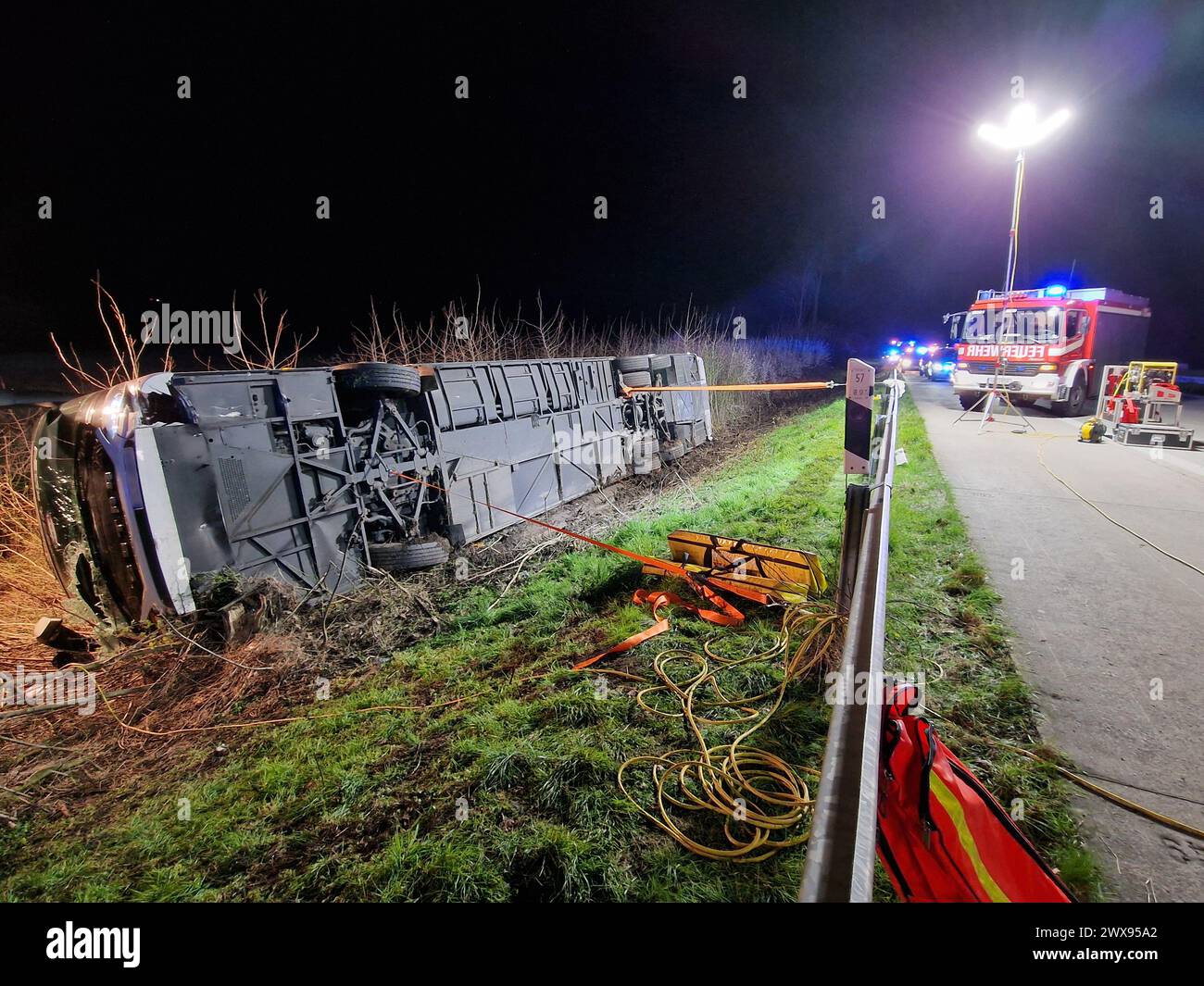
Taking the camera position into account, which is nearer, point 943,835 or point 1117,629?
point 943,835

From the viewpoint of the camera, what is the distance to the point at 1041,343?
13922 mm

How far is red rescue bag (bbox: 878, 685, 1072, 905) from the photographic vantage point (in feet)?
5.81

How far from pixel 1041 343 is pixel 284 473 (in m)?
16.9

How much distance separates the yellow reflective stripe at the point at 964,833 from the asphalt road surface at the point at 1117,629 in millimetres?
574

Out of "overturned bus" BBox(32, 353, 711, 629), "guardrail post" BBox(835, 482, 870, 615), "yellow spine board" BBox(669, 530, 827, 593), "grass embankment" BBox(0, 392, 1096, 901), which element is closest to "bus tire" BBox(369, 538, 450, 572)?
"overturned bus" BBox(32, 353, 711, 629)

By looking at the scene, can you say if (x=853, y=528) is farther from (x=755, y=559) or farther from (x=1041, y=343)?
(x=1041, y=343)

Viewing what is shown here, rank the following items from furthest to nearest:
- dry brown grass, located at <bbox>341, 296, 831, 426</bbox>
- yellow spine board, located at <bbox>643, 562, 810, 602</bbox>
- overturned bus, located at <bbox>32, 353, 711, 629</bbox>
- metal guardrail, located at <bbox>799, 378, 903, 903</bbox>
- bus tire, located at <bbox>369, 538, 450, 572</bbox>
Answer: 1. dry brown grass, located at <bbox>341, 296, 831, 426</bbox>
2. bus tire, located at <bbox>369, 538, 450, 572</bbox>
3. overturned bus, located at <bbox>32, 353, 711, 629</bbox>
4. yellow spine board, located at <bbox>643, 562, 810, 602</bbox>
5. metal guardrail, located at <bbox>799, 378, 903, 903</bbox>

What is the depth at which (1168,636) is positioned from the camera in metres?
3.48

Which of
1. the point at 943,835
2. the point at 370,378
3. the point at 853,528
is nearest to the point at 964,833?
the point at 943,835

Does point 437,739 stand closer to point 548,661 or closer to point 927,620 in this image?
point 548,661

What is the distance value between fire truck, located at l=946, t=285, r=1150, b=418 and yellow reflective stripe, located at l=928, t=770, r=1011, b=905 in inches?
609

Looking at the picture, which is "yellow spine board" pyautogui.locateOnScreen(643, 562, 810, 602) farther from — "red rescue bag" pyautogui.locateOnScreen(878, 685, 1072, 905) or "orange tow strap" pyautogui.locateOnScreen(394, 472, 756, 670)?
"red rescue bag" pyautogui.locateOnScreen(878, 685, 1072, 905)

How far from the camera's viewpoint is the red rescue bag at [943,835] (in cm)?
177
